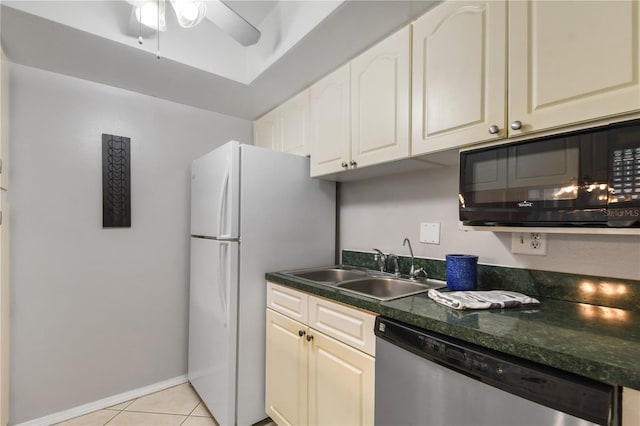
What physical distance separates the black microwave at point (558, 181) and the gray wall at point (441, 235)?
1.01 ft

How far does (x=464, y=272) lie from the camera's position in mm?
1355

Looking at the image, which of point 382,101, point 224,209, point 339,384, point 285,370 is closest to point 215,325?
point 285,370

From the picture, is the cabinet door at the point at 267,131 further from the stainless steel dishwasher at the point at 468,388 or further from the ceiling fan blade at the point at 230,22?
the stainless steel dishwasher at the point at 468,388

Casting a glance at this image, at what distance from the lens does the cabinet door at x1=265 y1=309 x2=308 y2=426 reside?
5.16ft

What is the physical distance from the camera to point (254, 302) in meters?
1.83

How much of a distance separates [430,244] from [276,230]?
0.92m

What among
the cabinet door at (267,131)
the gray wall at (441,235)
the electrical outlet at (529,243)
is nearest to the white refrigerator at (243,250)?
the gray wall at (441,235)

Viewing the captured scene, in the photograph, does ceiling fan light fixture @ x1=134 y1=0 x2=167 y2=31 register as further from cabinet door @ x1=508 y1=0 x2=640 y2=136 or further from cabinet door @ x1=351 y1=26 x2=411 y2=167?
cabinet door @ x1=508 y1=0 x2=640 y2=136

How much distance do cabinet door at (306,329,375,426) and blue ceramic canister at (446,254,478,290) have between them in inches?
20.5

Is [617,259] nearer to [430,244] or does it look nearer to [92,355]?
[430,244]

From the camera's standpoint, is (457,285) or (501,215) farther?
(457,285)

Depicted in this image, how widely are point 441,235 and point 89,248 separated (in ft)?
7.42

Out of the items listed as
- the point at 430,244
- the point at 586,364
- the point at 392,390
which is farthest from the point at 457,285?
the point at 586,364

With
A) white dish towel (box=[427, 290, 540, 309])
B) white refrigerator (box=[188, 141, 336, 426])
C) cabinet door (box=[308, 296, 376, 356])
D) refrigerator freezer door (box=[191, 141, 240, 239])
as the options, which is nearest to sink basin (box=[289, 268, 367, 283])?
white refrigerator (box=[188, 141, 336, 426])
